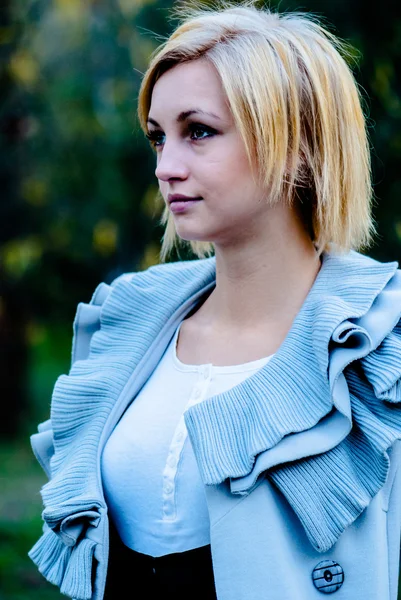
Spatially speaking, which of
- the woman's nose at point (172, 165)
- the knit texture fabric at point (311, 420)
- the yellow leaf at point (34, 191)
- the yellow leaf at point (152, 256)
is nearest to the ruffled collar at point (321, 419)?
the knit texture fabric at point (311, 420)

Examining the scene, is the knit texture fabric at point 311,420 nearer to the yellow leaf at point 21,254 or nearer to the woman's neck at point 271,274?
the woman's neck at point 271,274

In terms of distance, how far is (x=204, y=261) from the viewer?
2.15 meters

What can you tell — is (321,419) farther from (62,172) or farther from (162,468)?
(62,172)

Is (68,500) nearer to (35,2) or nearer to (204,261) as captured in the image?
(204,261)

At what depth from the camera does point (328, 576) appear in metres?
1.53

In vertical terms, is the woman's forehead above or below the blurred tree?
above

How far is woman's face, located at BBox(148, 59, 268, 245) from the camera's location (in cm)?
164

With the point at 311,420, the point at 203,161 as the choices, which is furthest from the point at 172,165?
the point at 311,420

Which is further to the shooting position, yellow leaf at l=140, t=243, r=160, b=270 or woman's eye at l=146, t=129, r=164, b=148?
yellow leaf at l=140, t=243, r=160, b=270

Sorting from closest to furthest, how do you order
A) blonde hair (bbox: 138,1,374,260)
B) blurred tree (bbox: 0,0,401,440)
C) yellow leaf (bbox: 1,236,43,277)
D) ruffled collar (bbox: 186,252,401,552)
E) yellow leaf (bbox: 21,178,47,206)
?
ruffled collar (bbox: 186,252,401,552), blonde hair (bbox: 138,1,374,260), blurred tree (bbox: 0,0,401,440), yellow leaf (bbox: 1,236,43,277), yellow leaf (bbox: 21,178,47,206)

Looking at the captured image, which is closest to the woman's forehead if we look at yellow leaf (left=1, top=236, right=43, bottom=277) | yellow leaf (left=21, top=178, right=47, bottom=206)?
yellow leaf (left=1, top=236, right=43, bottom=277)

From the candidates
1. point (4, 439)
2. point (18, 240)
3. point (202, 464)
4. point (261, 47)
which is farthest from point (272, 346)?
point (4, 439)

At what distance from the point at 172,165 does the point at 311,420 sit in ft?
1.95

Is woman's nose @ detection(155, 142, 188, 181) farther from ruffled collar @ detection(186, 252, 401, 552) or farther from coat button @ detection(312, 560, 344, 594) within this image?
coat button @ detection(312, 560, 344, 594)
